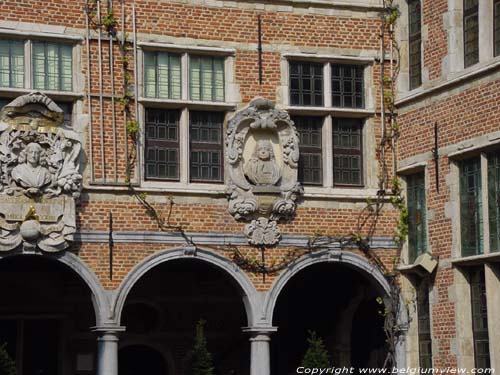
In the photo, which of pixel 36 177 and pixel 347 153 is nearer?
pixel 36 177

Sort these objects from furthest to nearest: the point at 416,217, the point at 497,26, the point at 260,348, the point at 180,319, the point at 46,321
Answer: the point at 180,319, the point at 46,321, the point at 416,217, the point at 260,348, the point at 497,26

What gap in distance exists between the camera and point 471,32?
689 inches

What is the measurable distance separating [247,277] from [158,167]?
1828mm

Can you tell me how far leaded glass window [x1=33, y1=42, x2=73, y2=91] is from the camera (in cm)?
1739

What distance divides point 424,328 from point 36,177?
5468mm

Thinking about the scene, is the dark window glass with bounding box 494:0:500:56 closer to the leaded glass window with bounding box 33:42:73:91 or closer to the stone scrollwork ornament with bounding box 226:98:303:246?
the stone scrollwork ornament with bounding box 226:98:303:246

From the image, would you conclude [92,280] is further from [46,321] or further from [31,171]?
[46,321]

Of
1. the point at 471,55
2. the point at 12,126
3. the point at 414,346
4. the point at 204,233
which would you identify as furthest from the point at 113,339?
the point at 471,55

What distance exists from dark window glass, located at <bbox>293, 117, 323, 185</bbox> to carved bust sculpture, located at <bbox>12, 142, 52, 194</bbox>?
3.52m

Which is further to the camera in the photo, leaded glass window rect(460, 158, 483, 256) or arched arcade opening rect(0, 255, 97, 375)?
arched arcade opening rect(0, 255, 97, 375)

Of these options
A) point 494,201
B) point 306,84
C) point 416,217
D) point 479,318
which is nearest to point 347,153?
point 306,84

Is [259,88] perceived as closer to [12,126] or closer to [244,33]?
[244,33]

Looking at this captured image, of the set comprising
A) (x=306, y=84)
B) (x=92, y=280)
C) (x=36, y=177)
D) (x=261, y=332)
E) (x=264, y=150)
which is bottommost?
(x=261, y=332)

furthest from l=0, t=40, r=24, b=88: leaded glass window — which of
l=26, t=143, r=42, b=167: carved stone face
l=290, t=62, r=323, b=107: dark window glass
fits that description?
l=290, t=62, r=323, b=107: dark window glass
